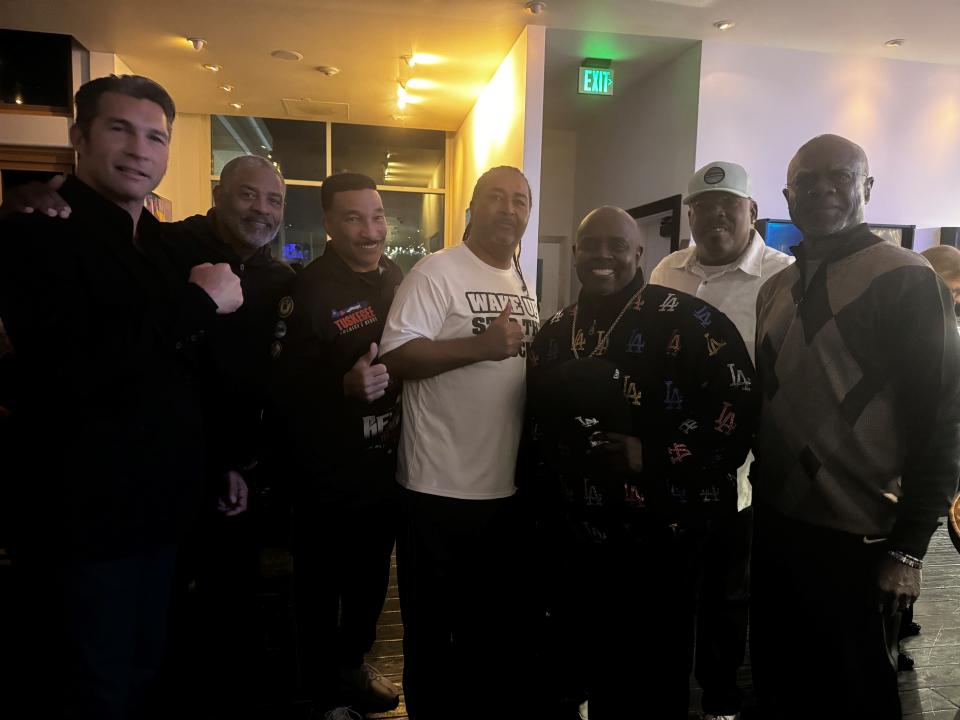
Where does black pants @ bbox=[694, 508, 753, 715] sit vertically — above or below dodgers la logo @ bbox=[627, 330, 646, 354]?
below

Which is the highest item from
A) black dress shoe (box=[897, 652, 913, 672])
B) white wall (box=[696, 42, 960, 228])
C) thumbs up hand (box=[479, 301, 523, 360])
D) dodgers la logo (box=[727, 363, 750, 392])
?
white wall (box=[696, 42, 960, 228])

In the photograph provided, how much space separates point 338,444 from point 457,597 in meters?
0.58

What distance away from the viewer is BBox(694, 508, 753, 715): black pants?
1947 mm

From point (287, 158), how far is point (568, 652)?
8.27 meters

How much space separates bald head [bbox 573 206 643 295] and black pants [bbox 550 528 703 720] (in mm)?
610

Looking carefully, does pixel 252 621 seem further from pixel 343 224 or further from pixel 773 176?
pixel 773 176

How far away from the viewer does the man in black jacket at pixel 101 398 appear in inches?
46.4

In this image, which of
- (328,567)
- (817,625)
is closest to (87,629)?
(328,567)

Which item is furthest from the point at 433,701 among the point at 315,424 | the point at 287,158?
the point at 287,158

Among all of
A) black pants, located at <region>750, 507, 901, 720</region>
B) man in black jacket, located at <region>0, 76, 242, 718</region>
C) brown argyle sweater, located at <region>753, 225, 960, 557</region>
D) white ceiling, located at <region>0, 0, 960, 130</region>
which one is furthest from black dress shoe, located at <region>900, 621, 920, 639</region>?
white ceiling, located at <region>0, 0, 960, 130</region>

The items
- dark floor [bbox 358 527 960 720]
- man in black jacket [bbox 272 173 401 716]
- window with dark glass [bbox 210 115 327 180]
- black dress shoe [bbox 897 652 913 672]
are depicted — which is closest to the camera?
man in black jacket [bbox 272 173 401 716]

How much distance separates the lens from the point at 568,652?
5.82ft

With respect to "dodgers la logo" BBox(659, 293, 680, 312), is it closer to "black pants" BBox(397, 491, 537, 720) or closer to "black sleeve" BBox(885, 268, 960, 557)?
"black sleeve" BBox(885, 268, 960, 557)

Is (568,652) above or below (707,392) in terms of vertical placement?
below
